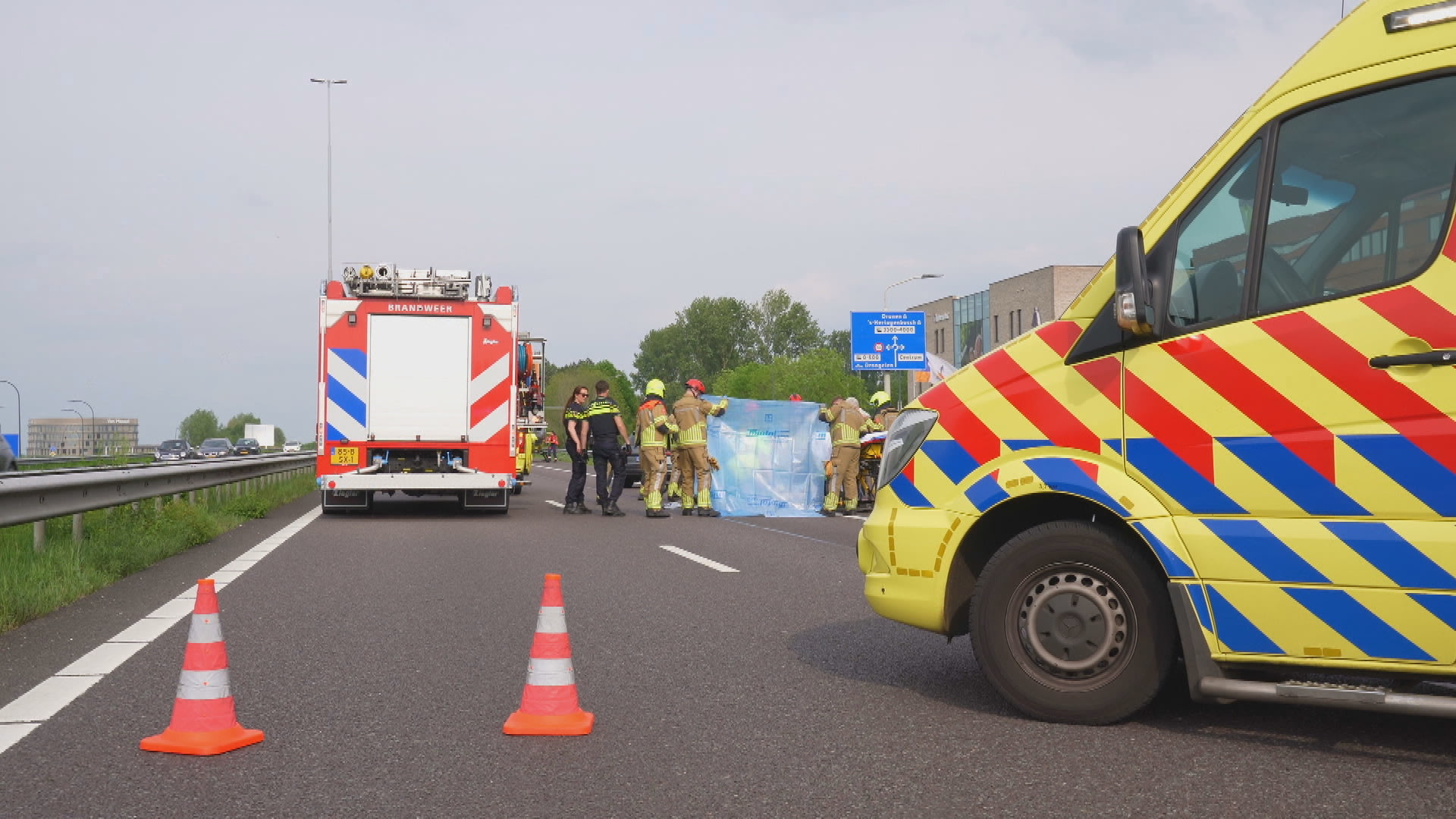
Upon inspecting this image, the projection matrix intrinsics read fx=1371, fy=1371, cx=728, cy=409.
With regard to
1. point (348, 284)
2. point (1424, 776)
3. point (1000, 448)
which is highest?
point (348, 284)

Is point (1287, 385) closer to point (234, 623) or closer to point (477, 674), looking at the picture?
point (477, 674)

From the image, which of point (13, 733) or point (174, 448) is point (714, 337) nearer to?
point (174, 448)

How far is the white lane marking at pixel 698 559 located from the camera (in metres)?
10.8

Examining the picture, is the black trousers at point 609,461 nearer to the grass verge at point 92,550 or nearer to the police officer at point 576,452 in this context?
the police officer at point 576,452

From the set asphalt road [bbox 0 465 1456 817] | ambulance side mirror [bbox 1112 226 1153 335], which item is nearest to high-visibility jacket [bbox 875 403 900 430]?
asphalt road [bbox 0 465 1456 817]

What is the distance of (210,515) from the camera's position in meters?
15.3

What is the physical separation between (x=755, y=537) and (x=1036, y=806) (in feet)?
34.0

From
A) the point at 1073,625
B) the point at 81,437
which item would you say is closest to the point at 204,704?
the point at 1073,625

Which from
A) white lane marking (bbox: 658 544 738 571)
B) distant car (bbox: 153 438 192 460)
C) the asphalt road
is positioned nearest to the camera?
the asphalt road

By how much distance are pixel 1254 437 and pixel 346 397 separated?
A: 47.7ft

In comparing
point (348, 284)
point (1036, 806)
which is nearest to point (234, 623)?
point (1036, 806)

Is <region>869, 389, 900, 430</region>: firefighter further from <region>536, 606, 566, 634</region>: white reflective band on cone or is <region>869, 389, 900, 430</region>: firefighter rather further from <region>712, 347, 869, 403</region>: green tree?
<region>712, 347, 869, 403</region>: green tree

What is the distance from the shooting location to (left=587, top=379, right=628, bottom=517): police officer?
18922mm

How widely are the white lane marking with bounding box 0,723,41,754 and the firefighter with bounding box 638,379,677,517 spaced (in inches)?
530
